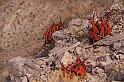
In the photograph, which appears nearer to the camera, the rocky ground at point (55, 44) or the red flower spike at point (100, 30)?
the rocky ground at point (55, 44)

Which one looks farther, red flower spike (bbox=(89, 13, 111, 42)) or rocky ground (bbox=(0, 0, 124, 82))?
red flower spike (bbox=(89, 13, 111, 42))

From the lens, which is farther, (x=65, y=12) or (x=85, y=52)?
(x=65, y=12)

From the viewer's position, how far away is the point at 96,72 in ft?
35.2

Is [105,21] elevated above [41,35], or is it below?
above

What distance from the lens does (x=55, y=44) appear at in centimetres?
1336

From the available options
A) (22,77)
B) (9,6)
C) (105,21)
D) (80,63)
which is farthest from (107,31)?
(9,6)

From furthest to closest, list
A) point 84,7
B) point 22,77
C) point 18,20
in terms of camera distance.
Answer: point 18,20
point 84,7
point 22,77

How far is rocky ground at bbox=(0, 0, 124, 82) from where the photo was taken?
10.9 metres

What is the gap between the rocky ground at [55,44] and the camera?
10.9 metres

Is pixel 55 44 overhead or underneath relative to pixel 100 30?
underneath

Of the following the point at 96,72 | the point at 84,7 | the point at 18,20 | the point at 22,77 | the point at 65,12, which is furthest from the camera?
the point at 18,20

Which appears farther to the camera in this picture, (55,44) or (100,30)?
(55,44)

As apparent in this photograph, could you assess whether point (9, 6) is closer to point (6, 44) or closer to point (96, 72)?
point (6, 44)

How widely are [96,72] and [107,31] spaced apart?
2.00 m
